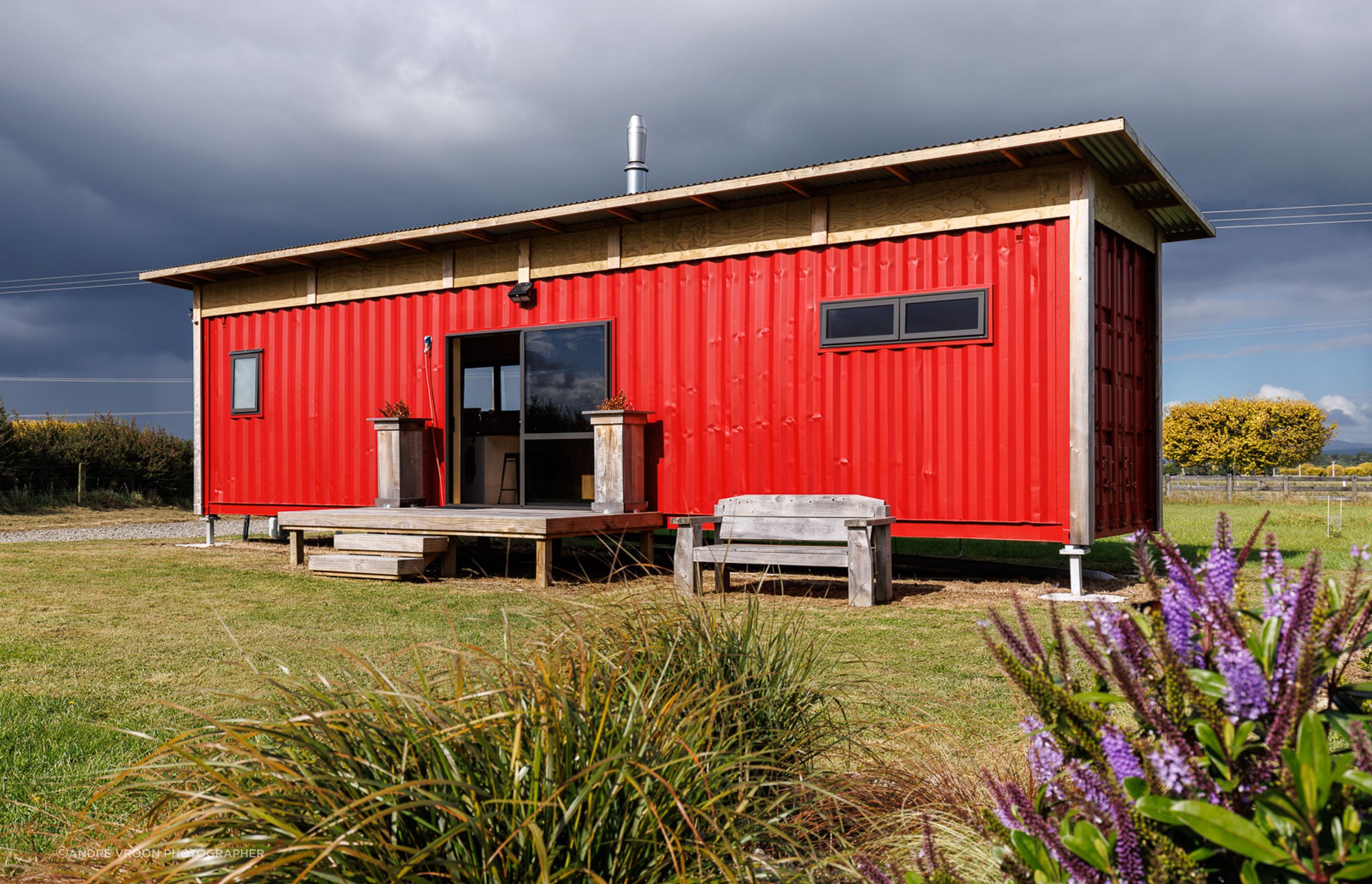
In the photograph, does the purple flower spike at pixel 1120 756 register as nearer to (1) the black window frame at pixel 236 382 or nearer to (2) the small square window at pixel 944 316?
(2) the small square window at pixel 944 316

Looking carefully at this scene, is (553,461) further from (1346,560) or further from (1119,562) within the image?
(1346,560)

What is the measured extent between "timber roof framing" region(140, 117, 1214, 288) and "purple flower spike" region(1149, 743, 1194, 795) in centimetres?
667

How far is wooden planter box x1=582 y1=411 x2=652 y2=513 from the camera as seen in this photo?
28.4 ft

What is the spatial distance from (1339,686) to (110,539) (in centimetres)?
1454

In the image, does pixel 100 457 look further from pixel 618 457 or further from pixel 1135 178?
pixel 1135 178

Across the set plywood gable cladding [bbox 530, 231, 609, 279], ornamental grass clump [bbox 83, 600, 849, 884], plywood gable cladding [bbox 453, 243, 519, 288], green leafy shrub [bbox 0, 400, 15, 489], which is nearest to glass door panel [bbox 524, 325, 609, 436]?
plywood gable cladding [bbox 530, 231, 609, 279]

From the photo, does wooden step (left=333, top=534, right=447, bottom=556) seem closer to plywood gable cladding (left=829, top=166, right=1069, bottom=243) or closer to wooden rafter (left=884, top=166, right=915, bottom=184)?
plywood gable cladding (left=829, top=166, right=1069, bottom=243)

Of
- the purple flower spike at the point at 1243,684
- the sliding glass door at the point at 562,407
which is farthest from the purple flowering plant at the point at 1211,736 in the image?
the sliding glass door at the point at 562,407

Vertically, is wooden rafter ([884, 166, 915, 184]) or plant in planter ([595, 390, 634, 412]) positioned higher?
wooden rafter ([884, 166, 915, 184])

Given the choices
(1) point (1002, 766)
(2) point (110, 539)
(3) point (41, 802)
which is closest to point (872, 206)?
(1) point (1002, 766)

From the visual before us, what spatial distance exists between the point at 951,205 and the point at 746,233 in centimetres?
176

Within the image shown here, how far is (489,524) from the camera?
8156mm

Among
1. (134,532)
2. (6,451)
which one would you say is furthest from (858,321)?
(6,451)

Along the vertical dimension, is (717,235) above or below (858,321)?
above
